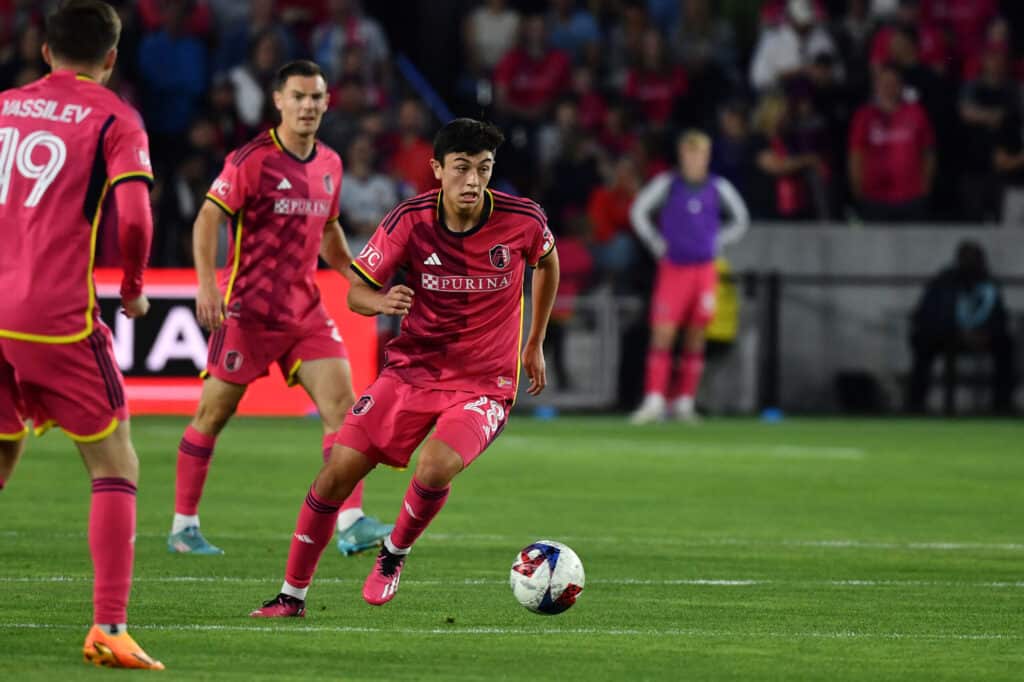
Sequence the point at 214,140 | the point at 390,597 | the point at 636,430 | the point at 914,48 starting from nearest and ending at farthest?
the point at 390,597 < the point at 636,430 < the point at 214,140 < the point at 914,48

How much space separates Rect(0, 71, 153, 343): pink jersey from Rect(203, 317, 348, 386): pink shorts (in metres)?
3.41

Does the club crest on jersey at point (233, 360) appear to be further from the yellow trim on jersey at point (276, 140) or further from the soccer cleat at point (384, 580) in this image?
the soccer cleat at point (384, 580)

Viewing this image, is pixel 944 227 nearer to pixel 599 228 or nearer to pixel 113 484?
pixel 599 228

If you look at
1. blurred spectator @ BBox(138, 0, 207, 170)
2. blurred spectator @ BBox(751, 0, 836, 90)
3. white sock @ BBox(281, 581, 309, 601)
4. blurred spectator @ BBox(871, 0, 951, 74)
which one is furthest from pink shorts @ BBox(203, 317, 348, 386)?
blurred spectator @ BBox(871, 0, 951, 74)

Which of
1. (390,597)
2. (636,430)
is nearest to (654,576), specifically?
(390,597)

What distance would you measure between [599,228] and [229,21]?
470 centimetres

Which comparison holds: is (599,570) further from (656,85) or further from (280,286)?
(656,85)

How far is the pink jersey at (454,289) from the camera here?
765 cm

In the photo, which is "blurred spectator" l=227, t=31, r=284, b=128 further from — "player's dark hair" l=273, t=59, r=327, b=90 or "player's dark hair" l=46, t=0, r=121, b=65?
"player's dark hair" l=46, t=0, r=121, b=65

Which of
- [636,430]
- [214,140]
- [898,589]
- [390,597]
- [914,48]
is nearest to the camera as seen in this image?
[390,597]

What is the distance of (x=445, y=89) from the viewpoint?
74.9 ft

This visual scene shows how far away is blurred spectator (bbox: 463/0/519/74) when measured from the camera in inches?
848

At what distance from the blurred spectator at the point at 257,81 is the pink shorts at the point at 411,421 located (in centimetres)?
1226

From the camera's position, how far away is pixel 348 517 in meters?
9.59
